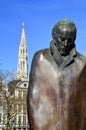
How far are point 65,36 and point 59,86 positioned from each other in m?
0.58

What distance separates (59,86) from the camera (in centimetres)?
515

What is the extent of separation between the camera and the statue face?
5.12m

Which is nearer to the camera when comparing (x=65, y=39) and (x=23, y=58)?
(x=65, y=39)

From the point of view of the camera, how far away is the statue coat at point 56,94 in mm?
5062

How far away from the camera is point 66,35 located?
5129mm

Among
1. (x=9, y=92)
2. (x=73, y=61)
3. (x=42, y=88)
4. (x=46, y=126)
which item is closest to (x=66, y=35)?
(x=73, y=61)

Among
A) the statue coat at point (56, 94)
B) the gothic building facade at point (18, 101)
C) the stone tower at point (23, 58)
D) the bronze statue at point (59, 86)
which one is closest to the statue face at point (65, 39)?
the bronze statue at point (59, 86)

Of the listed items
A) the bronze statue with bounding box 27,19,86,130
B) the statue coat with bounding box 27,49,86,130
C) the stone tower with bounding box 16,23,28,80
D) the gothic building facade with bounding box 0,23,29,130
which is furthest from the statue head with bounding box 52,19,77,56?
the stone tower with bounding box 16,23,28,80

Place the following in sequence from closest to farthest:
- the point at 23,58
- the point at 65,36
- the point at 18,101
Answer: the point at 65,36, the point at 18,101, the point at 23,58

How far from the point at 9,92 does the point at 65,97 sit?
50897mm

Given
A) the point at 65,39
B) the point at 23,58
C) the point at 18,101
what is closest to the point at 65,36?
the point at 65,39

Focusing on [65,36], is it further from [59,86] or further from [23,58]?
[23,58]

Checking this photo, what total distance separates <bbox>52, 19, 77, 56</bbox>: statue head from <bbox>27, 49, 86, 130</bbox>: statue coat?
0.49 feet

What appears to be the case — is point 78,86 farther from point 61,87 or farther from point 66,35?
point 66,35
